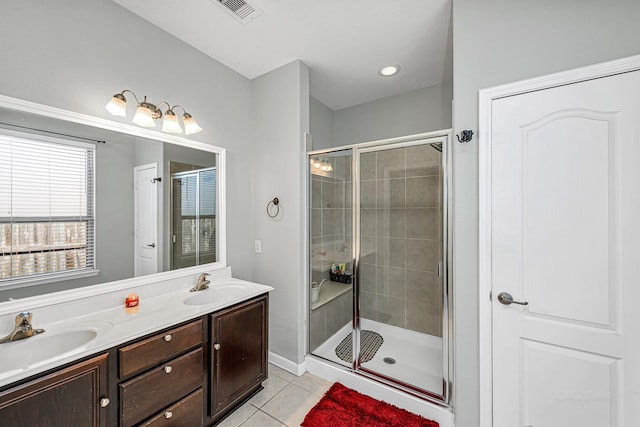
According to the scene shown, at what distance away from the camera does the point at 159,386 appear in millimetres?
1326

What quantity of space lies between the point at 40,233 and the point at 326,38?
226cm

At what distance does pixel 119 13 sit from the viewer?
164 cm

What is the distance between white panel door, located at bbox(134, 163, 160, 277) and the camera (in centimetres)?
173

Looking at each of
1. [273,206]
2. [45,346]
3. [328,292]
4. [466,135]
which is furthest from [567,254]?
[45,346]

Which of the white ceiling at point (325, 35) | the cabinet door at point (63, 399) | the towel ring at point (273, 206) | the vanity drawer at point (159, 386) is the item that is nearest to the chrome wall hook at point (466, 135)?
the white ceiling at point (325, 35)

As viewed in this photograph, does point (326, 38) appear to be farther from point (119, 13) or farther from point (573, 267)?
point (573, 267)

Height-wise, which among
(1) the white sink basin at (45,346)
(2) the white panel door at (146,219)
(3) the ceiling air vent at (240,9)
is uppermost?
(3) the ceiling air vent at (240,9)

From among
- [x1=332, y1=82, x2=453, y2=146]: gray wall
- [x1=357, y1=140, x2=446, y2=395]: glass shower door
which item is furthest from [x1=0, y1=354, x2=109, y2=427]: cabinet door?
[x1=332, y1=82, x2=453, y2=146]: gray wall

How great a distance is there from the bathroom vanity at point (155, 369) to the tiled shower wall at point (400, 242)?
105 cm

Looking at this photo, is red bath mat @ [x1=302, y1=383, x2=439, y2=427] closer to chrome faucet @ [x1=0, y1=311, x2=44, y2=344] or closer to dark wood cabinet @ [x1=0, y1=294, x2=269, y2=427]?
dark wood cabinet @ [x1=0, y1=294, x2=269, y2=427]

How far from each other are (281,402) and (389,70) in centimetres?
300

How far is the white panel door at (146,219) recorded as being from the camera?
173 centimetres

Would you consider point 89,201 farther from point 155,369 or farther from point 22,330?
point 155,369

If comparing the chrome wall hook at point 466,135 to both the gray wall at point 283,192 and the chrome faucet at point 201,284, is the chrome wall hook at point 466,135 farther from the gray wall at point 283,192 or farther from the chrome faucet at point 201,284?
the chrome faucet at point 201,284
